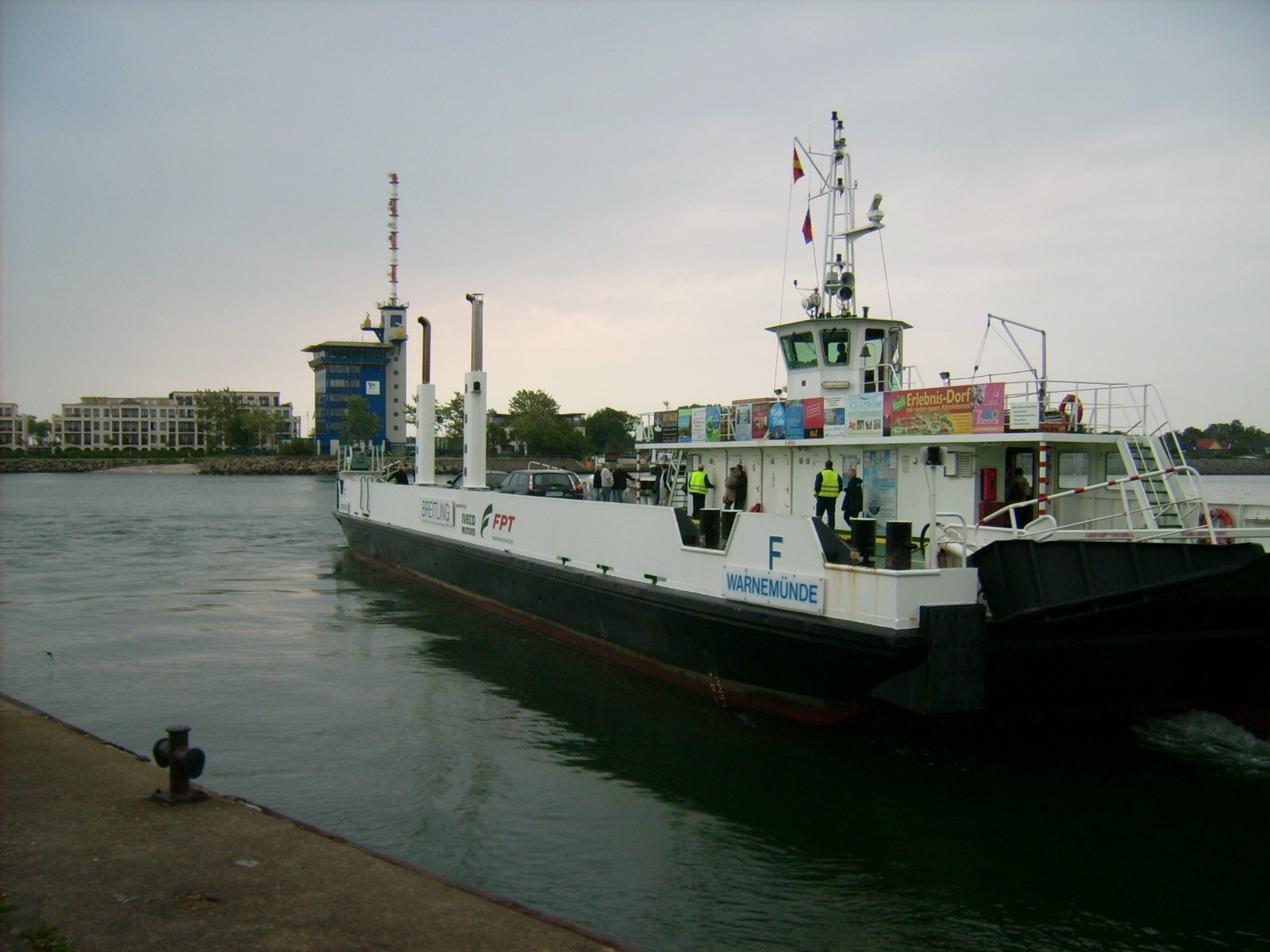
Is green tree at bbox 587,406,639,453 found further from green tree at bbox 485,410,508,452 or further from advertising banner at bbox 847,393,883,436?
advertising banner at bbox 847,393,883,436

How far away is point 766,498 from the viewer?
44.3ft

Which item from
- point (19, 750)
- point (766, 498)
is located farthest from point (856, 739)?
point (19, 750)

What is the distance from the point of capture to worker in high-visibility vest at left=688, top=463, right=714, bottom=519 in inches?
529

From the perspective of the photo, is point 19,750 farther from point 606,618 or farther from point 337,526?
point 337,526

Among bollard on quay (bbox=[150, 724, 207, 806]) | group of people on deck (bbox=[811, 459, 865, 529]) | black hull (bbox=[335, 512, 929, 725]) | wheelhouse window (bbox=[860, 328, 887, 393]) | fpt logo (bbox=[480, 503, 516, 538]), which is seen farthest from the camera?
fpt logo (bbox=[480, 503, 516, 538])

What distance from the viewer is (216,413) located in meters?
132

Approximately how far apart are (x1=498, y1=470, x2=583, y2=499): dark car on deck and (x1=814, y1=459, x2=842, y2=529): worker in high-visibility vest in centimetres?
540

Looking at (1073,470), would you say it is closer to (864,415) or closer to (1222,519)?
(1222,519)

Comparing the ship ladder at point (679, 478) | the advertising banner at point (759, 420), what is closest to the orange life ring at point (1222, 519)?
the advertising banner at point (759, 420)

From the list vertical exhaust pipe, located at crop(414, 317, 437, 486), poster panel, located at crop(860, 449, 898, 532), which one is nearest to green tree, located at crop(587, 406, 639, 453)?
vertical exhaust pipe, located at crop(414, 317, 437, 486)

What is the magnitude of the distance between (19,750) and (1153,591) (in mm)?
8273

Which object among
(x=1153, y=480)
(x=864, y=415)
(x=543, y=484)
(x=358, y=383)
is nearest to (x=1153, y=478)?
(x=1153, y=480)

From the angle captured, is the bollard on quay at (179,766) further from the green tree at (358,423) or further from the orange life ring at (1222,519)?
the green tree at (358,423)

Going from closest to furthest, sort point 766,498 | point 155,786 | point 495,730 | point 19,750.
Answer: point 155,786, point 19,750, point 495,730, point 766,498
